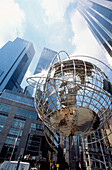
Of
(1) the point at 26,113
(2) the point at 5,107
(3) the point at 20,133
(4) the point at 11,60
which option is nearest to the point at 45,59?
(4) the point at 11,60

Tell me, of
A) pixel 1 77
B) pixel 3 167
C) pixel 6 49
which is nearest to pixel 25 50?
pixel 6 49

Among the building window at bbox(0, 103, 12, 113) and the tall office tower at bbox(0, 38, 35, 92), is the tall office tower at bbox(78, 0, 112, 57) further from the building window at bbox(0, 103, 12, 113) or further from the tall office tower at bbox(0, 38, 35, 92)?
the tall office tower at bbox(0, 38, 35, 92)

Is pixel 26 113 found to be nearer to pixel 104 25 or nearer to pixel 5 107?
pixel 5 107

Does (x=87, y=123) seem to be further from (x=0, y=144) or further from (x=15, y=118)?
(x=15, y=118)

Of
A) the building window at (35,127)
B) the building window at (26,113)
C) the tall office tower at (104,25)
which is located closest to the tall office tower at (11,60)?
the building window at (26,113)

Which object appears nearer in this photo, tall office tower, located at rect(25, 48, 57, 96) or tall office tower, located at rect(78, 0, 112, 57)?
tall office tower, located at rect(78, 0, 112, 57)

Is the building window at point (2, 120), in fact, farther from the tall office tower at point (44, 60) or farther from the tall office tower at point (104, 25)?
the tall office tower at point (44, 60)

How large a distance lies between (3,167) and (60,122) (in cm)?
723

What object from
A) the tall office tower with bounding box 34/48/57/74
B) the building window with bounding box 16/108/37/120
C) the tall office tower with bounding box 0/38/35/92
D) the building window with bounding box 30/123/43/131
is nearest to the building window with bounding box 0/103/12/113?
the building window with bounding box 16/108/37/120

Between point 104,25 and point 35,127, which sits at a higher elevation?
point 104,25

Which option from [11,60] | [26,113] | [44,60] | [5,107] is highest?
[44,60]

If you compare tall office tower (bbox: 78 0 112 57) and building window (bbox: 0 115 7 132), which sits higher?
tall office tower (bbox: 78 0 112 57)

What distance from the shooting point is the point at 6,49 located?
85.1m

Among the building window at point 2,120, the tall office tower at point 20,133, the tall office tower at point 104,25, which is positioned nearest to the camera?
the tall office tower at point 104,25
